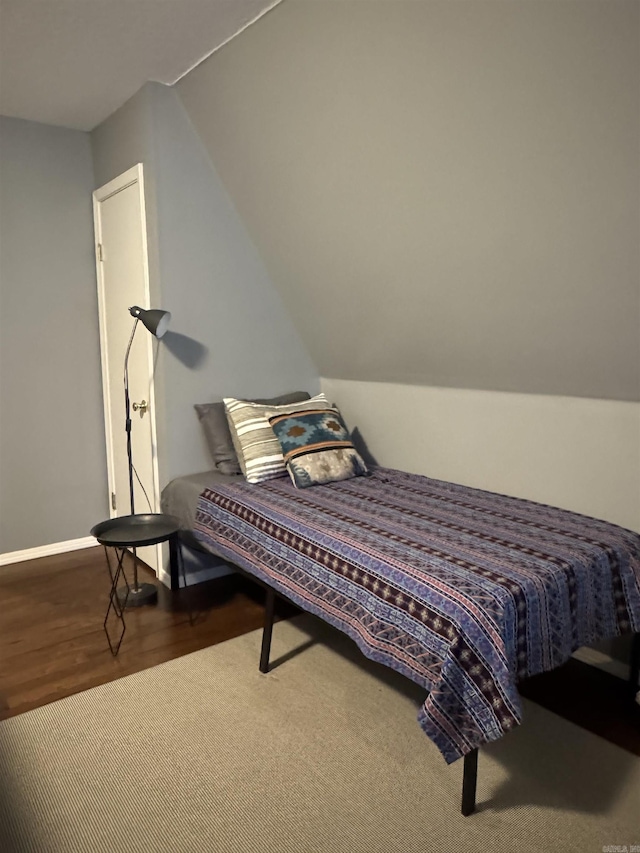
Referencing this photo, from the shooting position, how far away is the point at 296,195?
286 centimetres

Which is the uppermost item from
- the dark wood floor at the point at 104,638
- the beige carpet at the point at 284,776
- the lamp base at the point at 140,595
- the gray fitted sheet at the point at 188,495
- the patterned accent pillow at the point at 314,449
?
the patterned accent pillow at the point at 314,449

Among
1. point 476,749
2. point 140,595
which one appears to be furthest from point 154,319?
point 476,749

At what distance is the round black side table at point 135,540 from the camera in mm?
2598

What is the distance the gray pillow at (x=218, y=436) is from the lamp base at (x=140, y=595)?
0.68 metres

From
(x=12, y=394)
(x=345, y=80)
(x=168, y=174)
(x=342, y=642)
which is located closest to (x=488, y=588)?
(x=342, y=642)

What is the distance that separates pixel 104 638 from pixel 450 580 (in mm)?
1651

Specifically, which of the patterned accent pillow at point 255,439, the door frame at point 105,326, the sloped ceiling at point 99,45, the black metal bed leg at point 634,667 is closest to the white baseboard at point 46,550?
the door frame at point 105,326

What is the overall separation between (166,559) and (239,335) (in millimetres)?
1239

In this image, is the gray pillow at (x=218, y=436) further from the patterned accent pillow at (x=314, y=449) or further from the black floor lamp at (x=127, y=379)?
the black floor lamp at (x=127, y=379)

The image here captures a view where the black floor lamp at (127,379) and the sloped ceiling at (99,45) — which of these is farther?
the black floor lamp at (127,379)

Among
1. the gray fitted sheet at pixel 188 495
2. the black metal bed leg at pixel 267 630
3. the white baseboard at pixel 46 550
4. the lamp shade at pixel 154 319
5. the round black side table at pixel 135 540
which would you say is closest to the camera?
the black metal bed leg at pixel 267 630

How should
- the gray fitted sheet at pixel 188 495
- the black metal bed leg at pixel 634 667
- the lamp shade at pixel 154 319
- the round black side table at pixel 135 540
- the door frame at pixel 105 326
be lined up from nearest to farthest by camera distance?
the black metal bed leg at pixel 634 667 < the round black side table at pixel 135 540 < the lamp shade at pixel 154 319 < the gray fitted sheet at pixel 188 495 < the door frame at pixel 105 326

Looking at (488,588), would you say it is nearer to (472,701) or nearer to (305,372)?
(472,701)

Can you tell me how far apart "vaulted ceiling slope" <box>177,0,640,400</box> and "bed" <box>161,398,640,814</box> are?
2.17 ft
